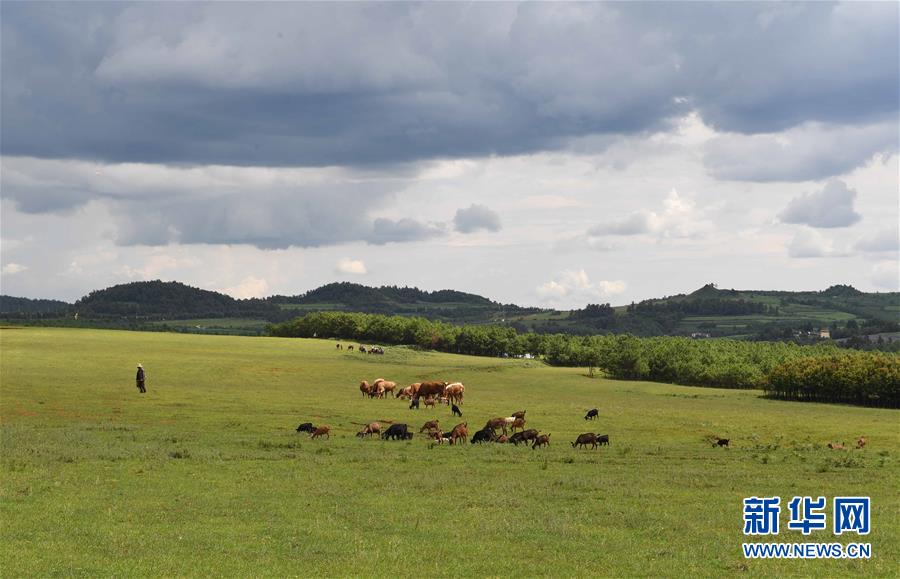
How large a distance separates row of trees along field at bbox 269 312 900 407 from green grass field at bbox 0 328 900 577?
1563 inches

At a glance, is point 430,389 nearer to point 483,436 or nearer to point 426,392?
point 426,392

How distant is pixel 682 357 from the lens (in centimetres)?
12469

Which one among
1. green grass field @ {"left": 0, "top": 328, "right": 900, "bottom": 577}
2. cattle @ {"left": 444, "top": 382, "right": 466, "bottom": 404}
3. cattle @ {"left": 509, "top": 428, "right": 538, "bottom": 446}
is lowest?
green grass field @ {"left": 0, "top": 328, "right": 900, "bottom": 577}

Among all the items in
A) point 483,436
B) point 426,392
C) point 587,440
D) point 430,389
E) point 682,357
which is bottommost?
point 483,436

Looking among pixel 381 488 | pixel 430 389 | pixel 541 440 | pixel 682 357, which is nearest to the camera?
pixel 381 488

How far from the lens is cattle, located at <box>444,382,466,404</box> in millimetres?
62737

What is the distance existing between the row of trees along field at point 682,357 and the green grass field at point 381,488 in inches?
1563

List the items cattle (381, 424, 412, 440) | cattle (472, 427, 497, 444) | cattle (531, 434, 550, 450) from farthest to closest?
1. cattle (381, 424, 412, 440)
2. cattle (472, 427, 497, 444)
3. cattle (531, 434, 550, 450)

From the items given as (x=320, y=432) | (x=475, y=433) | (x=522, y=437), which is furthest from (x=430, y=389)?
(x=522, y=437)

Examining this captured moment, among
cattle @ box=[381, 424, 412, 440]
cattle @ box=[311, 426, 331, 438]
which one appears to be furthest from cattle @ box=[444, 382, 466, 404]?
cattle @ box=[311, 426, 331, 438]

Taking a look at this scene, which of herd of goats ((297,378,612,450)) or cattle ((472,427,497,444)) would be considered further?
cattle ((472,427,497,444))

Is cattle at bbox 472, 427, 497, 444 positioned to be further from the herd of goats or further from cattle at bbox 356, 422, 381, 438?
cattle at bbox 356, 422, 381, 438

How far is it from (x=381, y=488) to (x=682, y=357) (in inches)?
4073

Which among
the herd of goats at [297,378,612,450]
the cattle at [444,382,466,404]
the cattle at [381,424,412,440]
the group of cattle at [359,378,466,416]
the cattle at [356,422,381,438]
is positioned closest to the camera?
the herd of goats at [297,378,612,450]
